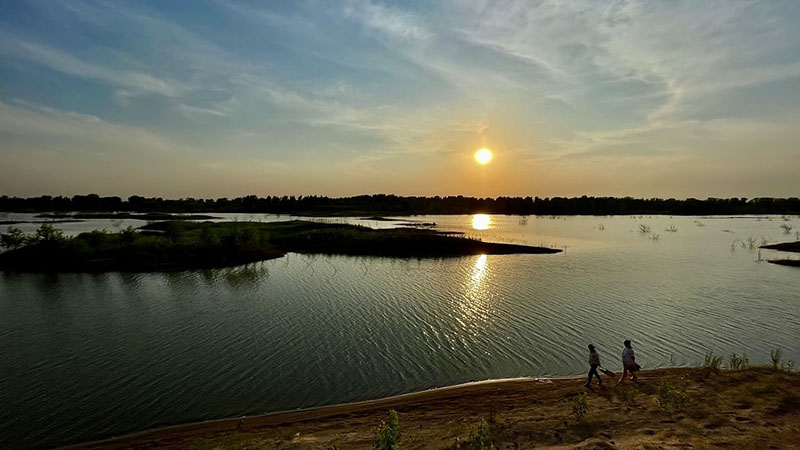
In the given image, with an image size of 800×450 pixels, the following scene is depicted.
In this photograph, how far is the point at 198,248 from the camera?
59.6m

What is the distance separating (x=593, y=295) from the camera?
38.1m

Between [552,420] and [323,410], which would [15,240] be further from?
[552,420]

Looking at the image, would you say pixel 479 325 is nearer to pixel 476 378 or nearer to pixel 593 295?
pixel 476 378

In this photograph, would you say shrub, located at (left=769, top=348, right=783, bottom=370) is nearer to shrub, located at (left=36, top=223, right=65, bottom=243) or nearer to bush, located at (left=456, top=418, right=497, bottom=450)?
bush, located at (left=456, top=418, right=497, bottom=450)

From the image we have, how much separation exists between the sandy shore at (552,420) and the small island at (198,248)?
44177 mm

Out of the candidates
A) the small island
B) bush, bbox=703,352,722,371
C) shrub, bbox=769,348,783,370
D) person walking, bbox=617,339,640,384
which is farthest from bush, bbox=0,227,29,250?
shrub, bbox=769,348,783,370

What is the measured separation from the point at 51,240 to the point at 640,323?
230ft

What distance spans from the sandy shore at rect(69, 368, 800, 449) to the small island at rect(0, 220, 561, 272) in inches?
1739

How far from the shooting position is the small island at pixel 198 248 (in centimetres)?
5400

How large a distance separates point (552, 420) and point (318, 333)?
16526 millimetres

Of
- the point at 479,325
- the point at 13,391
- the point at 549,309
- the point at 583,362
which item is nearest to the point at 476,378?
the point at 583,362

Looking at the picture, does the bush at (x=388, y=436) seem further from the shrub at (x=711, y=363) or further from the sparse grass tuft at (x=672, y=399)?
the shrub at (x=711, y=363)

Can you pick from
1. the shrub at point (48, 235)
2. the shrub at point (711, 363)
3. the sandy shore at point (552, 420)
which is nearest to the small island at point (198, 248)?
the shrub at point (48, 235)

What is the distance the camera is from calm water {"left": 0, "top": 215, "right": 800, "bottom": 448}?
60.4 ft
